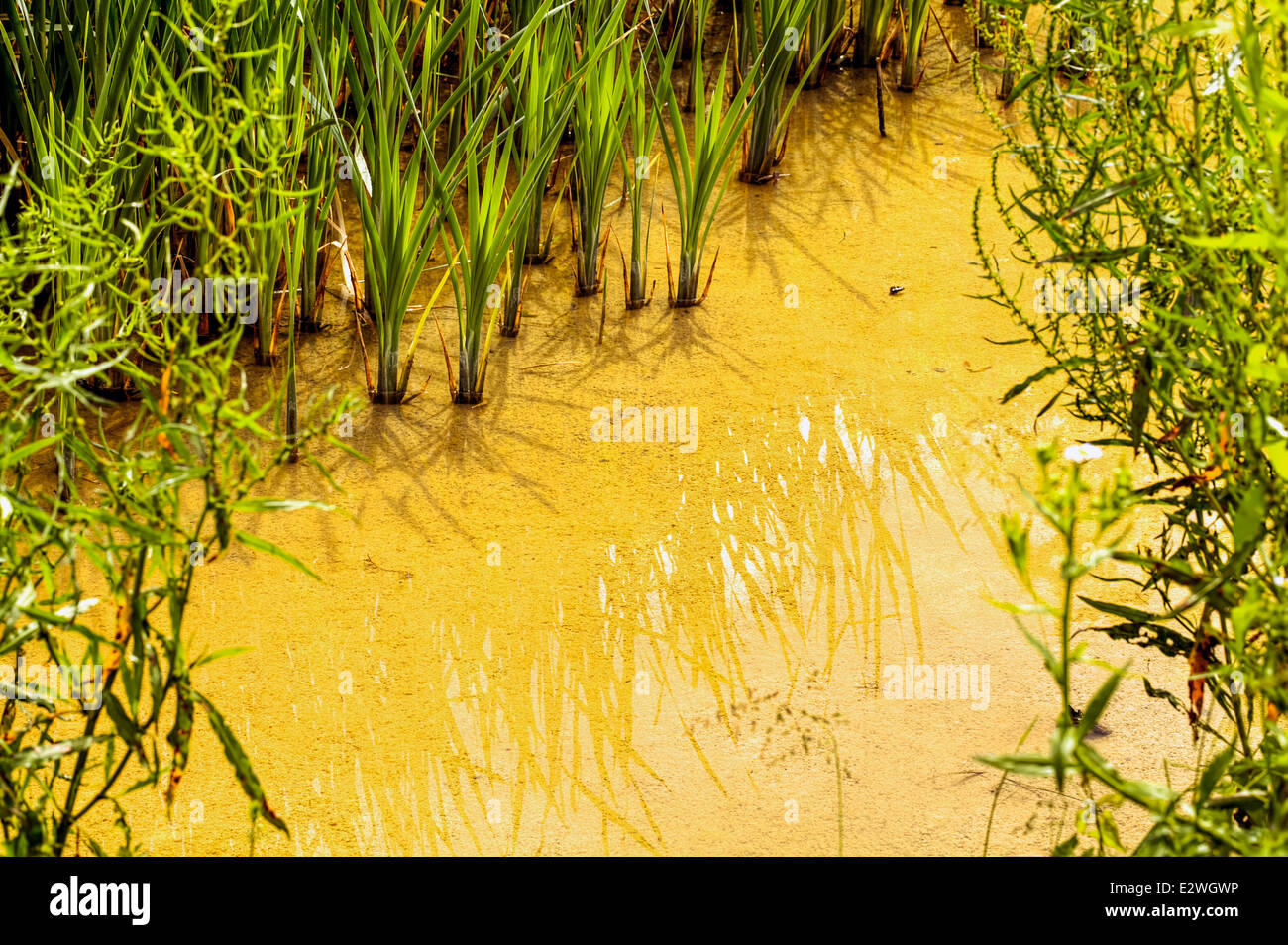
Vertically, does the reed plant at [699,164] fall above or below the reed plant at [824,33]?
below

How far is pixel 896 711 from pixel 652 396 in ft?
3.18

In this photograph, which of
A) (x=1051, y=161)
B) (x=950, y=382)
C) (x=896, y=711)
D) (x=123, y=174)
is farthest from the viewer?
(x=950, y=382)

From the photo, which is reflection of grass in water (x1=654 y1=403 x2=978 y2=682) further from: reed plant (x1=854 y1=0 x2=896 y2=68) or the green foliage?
reed plant (x1=854 y1=0 x2=896 y2=68)

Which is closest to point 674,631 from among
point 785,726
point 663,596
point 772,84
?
point 663,596

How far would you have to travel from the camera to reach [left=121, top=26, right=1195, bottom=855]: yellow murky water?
5.72 feet

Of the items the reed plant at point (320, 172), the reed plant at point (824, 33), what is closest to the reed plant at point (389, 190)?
the reed plant at point (320, 172)

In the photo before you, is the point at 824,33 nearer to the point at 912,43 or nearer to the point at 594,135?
the point at 912,43

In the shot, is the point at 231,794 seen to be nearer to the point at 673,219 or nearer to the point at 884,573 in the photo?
the point at 884,573

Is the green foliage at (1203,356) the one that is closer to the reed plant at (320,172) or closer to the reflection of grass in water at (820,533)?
the reflection of grass in water at (820,533)

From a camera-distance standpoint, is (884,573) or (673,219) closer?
(884,573)

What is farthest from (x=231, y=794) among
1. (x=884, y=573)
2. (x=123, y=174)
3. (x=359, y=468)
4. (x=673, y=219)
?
(x=673, y=219)

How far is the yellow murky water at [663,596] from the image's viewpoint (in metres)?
1.74

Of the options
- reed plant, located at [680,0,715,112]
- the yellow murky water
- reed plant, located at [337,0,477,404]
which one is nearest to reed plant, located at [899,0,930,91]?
Result: reed plant, located at [680,0,715,112]

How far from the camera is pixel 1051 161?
1469 millimetres
